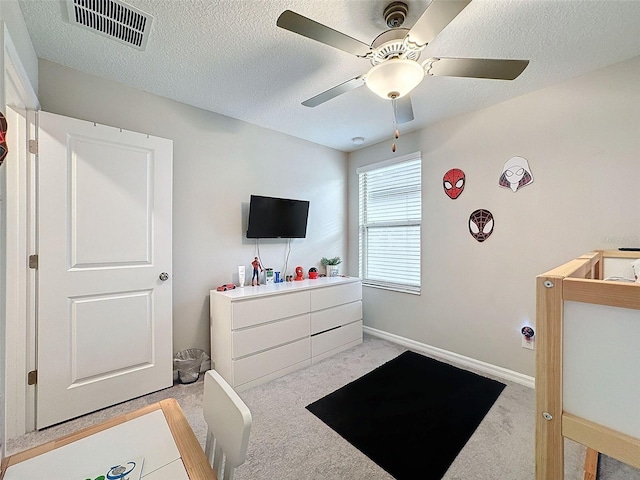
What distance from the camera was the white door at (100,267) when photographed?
1866mm

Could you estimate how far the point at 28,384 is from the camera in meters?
1.84

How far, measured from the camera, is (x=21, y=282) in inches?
70.4

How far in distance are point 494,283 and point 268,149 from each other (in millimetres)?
2652

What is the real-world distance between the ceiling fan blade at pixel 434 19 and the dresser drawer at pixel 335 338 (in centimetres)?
253

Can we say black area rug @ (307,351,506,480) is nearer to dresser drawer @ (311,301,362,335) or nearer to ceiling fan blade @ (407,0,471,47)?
dresser drawer @ (311,301,362,335)

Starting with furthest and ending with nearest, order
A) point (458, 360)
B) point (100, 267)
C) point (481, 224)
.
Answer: point (458, 360)
point (481, 224)
point (100, 267)

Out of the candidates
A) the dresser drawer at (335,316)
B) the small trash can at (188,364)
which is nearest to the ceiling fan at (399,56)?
the dresser drawer at (335,316)

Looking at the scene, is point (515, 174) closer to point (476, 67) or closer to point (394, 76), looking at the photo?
point (476, 67)

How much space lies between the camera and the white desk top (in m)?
0.73

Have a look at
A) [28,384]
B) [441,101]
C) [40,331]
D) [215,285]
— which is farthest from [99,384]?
[441,101]

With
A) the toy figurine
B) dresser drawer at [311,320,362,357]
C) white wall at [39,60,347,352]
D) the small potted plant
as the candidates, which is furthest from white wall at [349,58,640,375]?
the toy figurine

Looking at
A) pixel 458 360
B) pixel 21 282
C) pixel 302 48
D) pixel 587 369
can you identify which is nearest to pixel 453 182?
pixel 458 360

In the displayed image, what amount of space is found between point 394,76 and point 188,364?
2646 mm

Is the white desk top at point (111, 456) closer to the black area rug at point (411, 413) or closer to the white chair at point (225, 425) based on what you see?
the white chair at point (225, 425)
